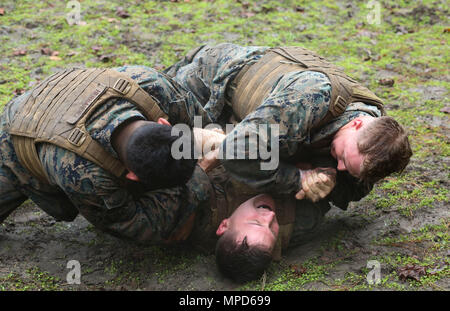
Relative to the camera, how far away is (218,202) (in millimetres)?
3893

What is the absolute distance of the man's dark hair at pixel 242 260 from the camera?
3.43m

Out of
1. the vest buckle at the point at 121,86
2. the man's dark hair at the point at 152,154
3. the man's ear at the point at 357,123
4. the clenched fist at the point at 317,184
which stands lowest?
the clenched fist at the point at 317,184

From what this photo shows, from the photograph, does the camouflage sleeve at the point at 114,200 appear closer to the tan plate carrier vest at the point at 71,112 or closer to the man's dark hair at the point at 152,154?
the tan plate carrier vest at the point at 71,112

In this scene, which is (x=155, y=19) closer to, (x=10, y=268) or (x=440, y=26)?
(x=440, y=26)

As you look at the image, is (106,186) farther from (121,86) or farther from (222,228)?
(222,228)

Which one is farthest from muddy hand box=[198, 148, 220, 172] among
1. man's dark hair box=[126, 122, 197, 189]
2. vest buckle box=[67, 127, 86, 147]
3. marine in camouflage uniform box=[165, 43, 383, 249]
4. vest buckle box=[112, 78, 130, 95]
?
vest buckle box=[67, 127, 86, 147]

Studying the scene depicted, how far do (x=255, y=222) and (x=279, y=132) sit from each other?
0.69 m

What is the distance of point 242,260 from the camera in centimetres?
342

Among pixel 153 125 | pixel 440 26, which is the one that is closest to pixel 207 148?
pixel 153 125

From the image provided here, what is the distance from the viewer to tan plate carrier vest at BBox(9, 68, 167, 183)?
3.17m

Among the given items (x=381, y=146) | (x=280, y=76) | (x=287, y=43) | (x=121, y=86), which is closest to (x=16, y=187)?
(x=121, y=86)

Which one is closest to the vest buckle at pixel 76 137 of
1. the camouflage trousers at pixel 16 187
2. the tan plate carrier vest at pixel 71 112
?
the tan plate carrier vest at pixel 71 112

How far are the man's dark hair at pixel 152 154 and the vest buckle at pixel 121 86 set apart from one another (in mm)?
355

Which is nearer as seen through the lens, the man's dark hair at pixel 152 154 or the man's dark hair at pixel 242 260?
the man's dark hair at pixel 152 154
